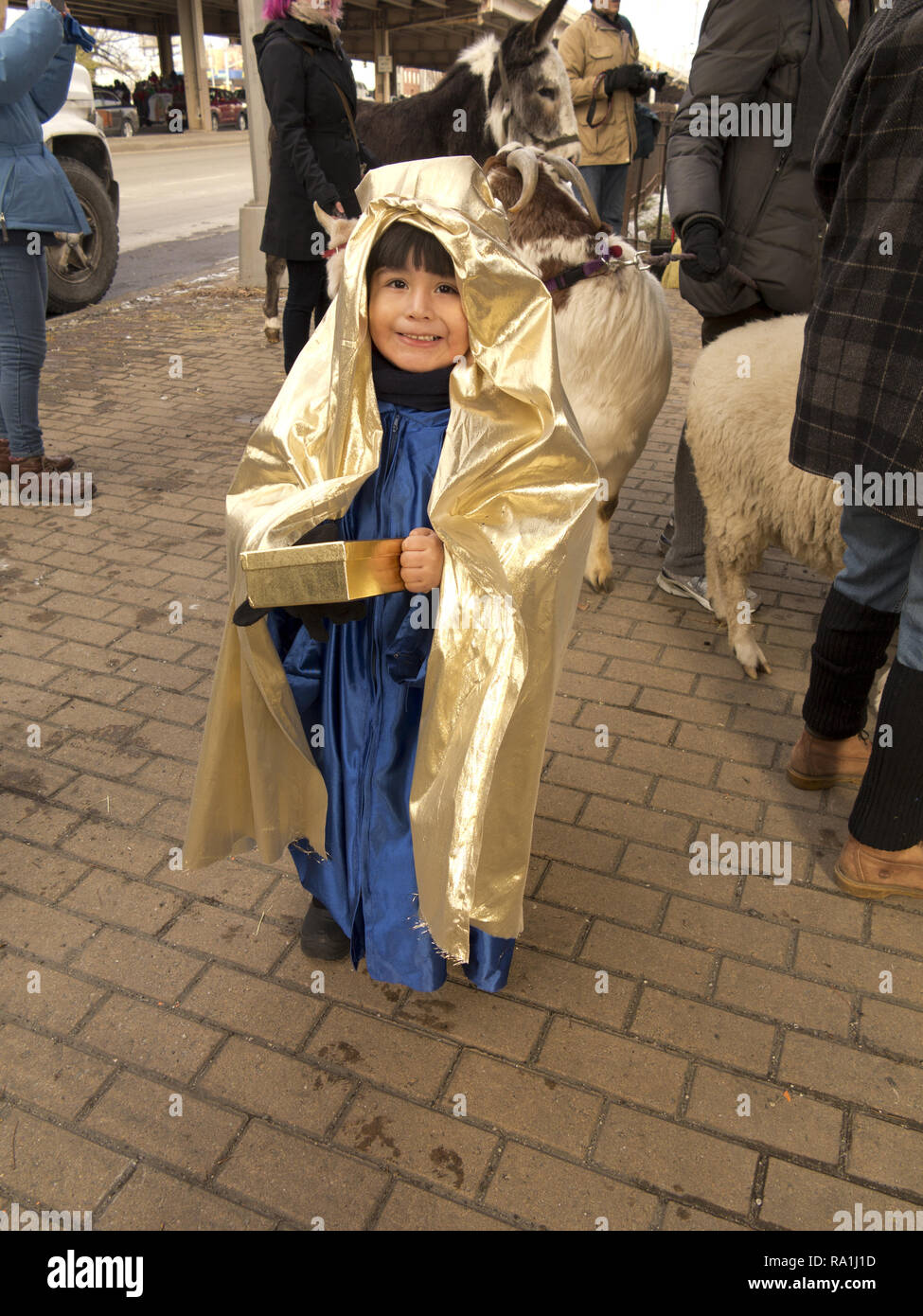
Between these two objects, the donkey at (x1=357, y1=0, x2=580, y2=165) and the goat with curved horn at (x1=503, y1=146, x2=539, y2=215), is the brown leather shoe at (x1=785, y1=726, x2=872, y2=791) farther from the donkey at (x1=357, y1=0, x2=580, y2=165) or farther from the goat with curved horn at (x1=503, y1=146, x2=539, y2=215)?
the donkey at (x1=357, y1=0, x2=580, y2=165)

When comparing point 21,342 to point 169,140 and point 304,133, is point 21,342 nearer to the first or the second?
point 304,133

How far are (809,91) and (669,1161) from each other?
3.30 metres

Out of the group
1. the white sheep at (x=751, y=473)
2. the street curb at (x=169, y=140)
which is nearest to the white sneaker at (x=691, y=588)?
the white sheep at (x=751, y=473)

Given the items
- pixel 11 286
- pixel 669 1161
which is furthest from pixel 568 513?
pixel 11 286

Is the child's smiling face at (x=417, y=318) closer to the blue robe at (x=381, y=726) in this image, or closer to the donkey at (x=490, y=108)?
the blue robe at (x=381, y=726)

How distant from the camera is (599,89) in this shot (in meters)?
7.99

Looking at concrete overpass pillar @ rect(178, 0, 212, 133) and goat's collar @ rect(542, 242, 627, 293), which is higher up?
concrete overpass pillar @ rect(178, 0, 212, 133)

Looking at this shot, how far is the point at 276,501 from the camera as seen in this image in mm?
2008

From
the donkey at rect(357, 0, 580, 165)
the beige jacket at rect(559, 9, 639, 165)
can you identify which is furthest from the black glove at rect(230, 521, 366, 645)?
the beige jacket at rect(559, 9, 639, 165)

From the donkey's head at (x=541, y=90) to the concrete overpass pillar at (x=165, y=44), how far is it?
4186 centimetres

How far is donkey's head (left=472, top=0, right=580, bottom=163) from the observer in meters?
5.72

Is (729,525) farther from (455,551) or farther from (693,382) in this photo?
(455,551)

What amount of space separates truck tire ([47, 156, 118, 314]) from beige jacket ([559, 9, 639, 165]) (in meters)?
4.30

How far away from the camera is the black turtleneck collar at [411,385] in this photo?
2.02 m
